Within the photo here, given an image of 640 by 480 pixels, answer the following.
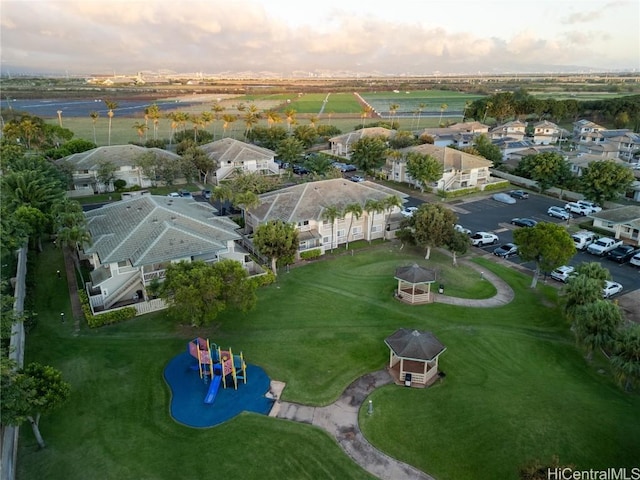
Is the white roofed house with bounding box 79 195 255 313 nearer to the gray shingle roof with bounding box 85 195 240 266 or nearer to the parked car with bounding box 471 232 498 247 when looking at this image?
the gray shingle roof with bounding box 85 195 240 266

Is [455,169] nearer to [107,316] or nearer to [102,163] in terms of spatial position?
[102,163]

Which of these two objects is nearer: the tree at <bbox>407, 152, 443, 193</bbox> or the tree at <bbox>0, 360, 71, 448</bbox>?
the tree at <bbox>0, 360, 71, 448</bbox>

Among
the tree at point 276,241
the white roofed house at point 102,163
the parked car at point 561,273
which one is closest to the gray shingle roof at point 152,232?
the tree at point 276,241

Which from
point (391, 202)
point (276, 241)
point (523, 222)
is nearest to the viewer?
point (276, 241)

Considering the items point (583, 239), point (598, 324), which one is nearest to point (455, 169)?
Result: point (583, 239)

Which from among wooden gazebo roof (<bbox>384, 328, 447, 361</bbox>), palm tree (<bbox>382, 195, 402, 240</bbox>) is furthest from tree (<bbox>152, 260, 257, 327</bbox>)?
palm tree (<bbox>382, 195, 402, 240</bbox>)

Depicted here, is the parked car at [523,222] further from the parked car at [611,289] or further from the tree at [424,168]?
the parked car at [611,289]
